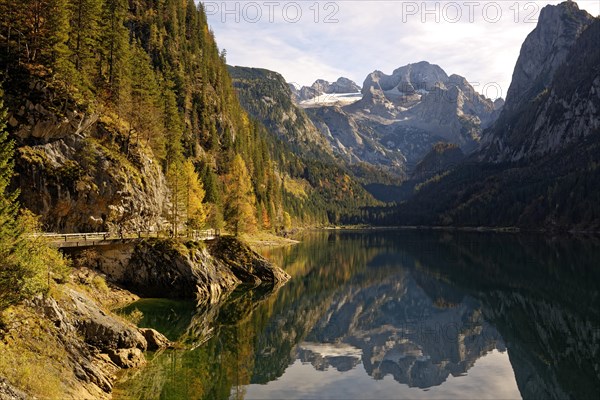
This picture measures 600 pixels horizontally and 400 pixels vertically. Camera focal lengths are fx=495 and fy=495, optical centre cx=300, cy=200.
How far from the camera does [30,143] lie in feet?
186

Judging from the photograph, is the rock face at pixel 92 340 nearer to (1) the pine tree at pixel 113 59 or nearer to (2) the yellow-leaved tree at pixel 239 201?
(1) the pine tree at pixel 113 59

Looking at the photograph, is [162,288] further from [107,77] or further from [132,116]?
[107,77]

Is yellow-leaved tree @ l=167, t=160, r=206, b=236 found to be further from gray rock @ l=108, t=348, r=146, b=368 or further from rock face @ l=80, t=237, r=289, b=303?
gray rock @ l=108, t=348, r=146, b=368

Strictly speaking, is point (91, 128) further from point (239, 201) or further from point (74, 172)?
point (239, 201)

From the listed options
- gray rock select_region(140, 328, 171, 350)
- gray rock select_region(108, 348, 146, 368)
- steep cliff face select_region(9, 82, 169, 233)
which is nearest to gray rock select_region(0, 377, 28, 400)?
gray rock select_region(108, 348, 146, 368)

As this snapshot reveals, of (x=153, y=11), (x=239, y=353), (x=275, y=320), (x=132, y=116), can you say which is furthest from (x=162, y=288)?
(x=153, y=11)

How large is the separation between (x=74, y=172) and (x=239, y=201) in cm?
5146

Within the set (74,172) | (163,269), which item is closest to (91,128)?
(74,172)

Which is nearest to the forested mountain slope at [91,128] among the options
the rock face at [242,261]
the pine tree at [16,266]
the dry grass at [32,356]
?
the rock face at [242,261]

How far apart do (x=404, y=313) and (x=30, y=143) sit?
5055 centimetres

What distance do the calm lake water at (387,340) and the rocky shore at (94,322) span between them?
222 cm

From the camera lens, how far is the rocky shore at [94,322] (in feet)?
78.2

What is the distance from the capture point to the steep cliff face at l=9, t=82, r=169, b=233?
184 ft

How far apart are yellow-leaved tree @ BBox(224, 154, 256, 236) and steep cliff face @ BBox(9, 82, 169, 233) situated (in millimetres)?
34466
